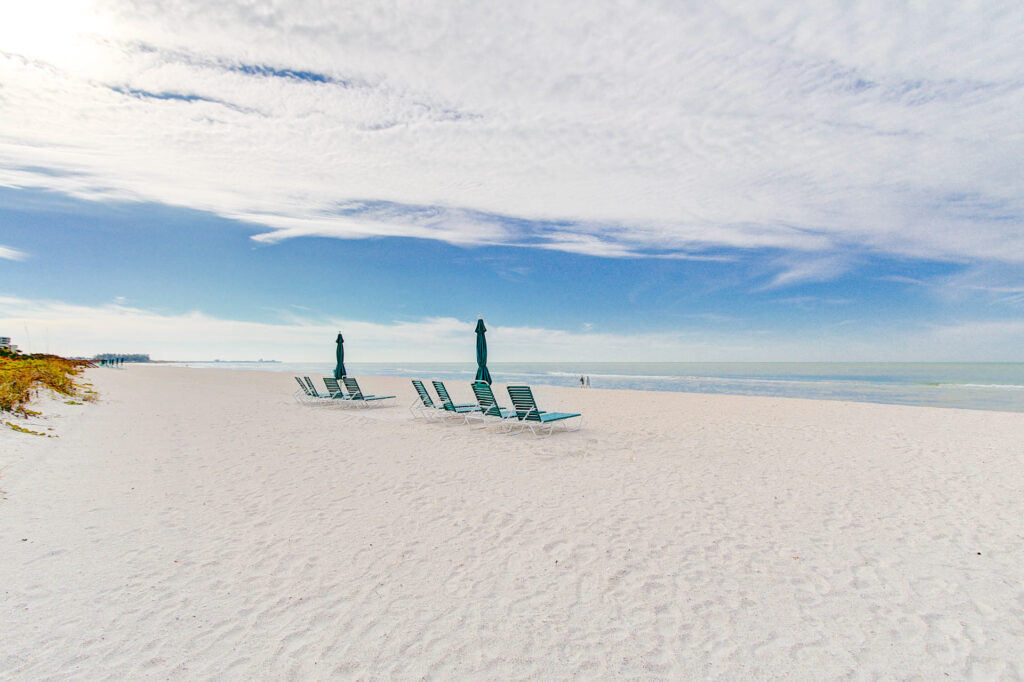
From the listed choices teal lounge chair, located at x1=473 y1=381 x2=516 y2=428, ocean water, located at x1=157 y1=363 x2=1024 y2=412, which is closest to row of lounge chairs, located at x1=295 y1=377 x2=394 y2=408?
teal lounge chair, located at x1=473 y1=381 x2=516 y2=428

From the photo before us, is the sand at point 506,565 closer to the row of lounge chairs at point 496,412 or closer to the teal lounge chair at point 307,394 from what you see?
the row of lounge chairs at point 496,412

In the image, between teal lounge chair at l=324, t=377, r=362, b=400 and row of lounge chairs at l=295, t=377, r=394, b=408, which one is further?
teal lounge chair at l=324, t=377, r=362, b=400

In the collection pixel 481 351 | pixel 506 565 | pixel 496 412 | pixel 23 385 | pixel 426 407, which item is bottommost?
pixel 506 565

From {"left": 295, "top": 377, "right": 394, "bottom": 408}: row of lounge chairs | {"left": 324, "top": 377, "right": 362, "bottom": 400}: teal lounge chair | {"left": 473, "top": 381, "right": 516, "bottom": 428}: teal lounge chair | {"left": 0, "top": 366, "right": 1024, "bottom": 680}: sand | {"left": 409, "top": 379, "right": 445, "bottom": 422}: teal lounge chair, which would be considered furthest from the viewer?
{"left": 324, "top": 377, "right": 362, "bottom": 400}: teal lounge chair

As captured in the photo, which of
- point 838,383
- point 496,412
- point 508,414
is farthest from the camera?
point 838,383

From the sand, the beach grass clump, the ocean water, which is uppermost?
the beach grass clump

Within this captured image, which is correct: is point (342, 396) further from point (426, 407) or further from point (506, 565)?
point (506, 565)

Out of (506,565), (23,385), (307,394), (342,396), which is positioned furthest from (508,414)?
(23,385)

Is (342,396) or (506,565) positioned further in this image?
A: (342,396)

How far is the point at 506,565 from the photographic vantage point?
366 cm

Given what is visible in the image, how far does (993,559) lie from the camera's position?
12.6ft

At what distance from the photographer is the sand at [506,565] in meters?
2.63

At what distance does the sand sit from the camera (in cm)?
263

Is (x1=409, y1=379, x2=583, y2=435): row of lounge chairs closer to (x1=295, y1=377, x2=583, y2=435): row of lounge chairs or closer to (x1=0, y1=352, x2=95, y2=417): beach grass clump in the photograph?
(x1=295, y1=377, x2=583, y2=435): row of lounge chairs
